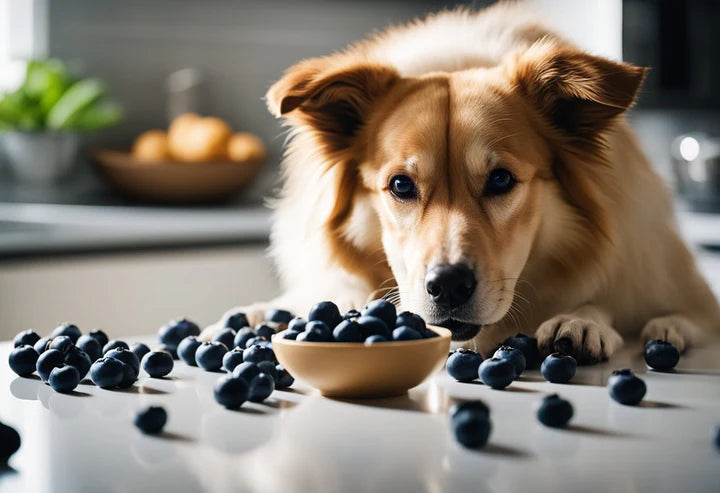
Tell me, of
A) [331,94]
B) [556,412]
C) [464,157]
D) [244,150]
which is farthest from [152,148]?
[556,412]

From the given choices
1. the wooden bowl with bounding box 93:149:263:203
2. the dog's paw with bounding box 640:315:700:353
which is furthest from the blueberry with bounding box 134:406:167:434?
the wooden bowl with bounding box 93:149:263:203

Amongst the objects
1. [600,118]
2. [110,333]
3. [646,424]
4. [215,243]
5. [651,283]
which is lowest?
[110,333]

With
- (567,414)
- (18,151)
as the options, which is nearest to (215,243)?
(18,151)

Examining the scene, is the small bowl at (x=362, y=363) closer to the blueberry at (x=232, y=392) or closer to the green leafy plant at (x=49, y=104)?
the blueberry at (x=232, y=392)

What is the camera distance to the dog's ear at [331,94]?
1.52 meters

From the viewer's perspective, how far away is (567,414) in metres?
0.94

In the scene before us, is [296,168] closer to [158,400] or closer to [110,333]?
[158,400]

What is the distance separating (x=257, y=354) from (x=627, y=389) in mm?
488

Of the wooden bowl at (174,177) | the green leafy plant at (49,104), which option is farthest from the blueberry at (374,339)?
the green leafy plant at (49,104)

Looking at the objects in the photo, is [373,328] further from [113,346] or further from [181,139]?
[181,139]

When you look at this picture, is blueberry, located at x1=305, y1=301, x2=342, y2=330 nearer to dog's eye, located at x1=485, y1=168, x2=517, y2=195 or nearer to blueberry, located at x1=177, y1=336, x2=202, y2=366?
blueberry, located at x1=177, y1=336, x2=202, y2=366

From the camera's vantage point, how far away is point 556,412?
942 mm

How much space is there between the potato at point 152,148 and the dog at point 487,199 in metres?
1.78

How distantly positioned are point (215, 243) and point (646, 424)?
2.41 metres
